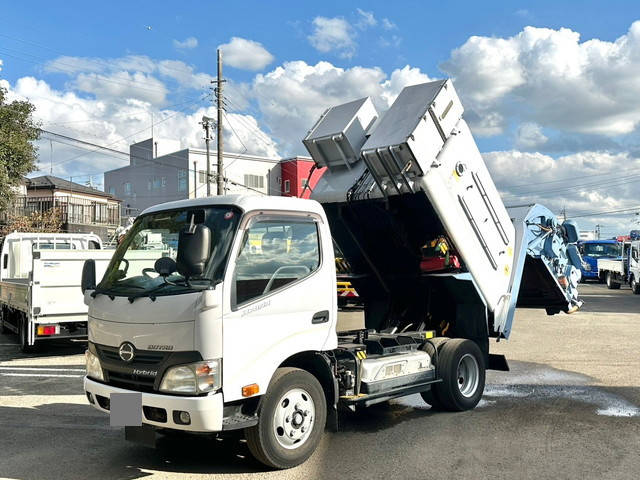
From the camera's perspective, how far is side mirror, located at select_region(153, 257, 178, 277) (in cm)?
488

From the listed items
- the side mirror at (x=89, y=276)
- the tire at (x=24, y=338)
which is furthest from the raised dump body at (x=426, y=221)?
the tire at (x=24, y=338)

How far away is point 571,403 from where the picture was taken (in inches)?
295

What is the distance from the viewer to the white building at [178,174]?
5066cm

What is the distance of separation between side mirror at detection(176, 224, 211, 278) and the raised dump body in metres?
2.42

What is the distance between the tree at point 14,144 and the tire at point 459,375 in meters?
15.9

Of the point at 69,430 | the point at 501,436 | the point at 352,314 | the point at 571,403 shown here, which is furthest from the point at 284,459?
the point at 352,314

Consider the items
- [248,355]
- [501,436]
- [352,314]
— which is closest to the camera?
[248,355]

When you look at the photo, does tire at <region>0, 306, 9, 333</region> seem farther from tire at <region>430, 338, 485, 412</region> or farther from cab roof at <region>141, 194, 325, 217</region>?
tire at <region>430, 338, 485, 412</region>

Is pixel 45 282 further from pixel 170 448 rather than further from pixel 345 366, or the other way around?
pixel 345 366

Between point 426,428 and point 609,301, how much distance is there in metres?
19.7

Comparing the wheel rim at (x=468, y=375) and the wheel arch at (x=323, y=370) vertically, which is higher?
the wheel arch at (x=323, y=370)

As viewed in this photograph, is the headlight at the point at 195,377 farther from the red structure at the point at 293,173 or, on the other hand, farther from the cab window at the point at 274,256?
the red structure at the point at 293,173

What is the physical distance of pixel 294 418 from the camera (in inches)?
202

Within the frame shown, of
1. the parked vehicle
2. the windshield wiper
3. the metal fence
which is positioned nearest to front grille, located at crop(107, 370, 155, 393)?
the windshield wiper
